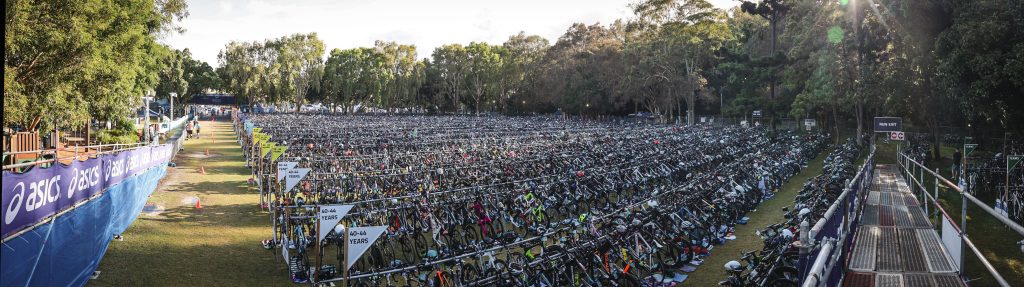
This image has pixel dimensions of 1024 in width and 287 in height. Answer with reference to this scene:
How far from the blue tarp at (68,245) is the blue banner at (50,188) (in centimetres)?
13

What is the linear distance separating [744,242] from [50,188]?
8.75 meters

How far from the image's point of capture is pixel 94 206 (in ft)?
25.1

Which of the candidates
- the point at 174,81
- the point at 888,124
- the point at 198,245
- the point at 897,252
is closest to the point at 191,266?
the point at 198,245

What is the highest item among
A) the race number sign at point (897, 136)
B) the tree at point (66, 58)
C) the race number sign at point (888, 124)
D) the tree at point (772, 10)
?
the tree at point (772, 10)

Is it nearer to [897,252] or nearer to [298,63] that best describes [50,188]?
[897,252]

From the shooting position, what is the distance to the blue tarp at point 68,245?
5.28 meters

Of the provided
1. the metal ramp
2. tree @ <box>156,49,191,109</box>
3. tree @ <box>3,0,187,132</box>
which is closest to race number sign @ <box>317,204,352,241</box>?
the metal ramp

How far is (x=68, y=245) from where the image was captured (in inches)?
257

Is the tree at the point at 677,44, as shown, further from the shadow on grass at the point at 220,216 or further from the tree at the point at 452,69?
the shadow on grass at the point at 220,216

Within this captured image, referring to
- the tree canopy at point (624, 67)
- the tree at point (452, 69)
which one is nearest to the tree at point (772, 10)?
the tree canopy at point (624, 67)

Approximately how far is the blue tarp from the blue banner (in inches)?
5.3

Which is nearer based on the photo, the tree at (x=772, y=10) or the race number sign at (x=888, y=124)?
the race number sign at (x=888, y=124)

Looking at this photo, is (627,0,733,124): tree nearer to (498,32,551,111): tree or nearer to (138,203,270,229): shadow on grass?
(498,32,551,111): tree

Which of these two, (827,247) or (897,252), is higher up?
(827,247)
